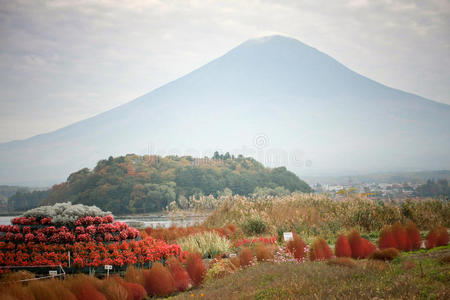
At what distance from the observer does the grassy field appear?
14.3ft

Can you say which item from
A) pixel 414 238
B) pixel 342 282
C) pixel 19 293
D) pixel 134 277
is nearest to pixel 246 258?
pixel 134 277

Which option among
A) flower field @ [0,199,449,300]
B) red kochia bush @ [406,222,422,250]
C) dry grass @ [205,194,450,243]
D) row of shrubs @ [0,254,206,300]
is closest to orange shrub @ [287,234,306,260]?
flower field @ [0,199,449,300]

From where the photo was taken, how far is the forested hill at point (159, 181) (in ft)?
134

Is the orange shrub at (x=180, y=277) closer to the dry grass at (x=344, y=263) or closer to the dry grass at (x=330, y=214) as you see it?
the dry grass at (x=344, y=263)

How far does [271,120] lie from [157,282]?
141861 millimetres

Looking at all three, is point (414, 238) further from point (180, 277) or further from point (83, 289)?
point (83, 289)

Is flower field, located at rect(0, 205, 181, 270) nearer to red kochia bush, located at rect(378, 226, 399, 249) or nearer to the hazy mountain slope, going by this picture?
red kochia bush, located at rect(378, 226, 399, 249)

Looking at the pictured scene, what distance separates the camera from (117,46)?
120 metres

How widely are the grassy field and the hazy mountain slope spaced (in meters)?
100

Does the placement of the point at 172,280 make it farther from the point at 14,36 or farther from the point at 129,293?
the point at 14,36

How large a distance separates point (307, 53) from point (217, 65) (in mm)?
39188

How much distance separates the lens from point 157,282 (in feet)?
23.0

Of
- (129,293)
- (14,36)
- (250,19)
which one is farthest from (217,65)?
(129,293)

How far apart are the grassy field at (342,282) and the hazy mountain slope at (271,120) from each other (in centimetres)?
10040
